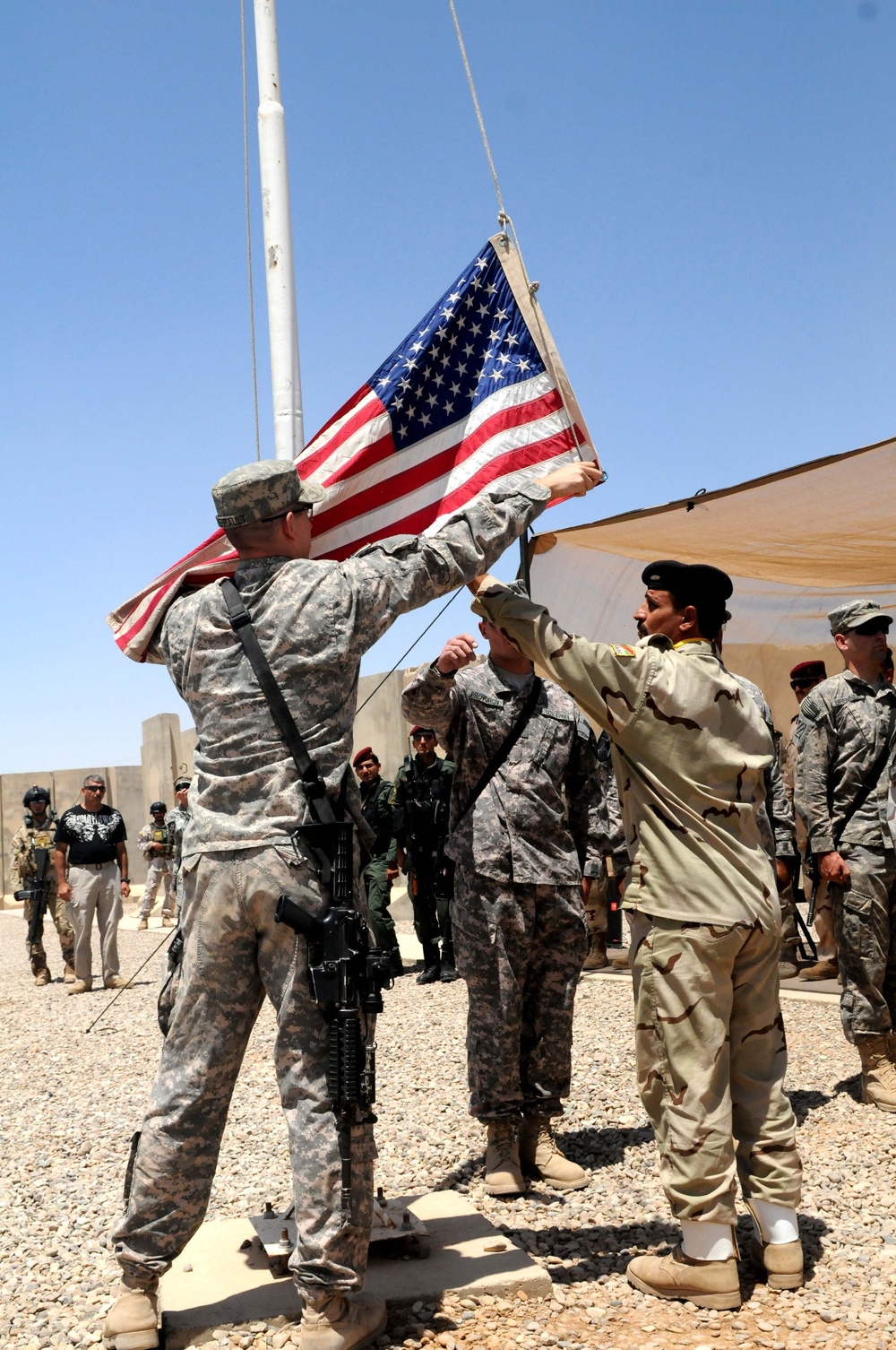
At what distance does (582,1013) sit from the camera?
25.6 ft

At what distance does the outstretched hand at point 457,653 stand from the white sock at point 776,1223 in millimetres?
1789

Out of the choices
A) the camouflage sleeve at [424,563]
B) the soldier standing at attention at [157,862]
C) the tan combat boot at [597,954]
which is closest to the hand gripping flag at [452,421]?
the camouflage sleeve at [424,563]

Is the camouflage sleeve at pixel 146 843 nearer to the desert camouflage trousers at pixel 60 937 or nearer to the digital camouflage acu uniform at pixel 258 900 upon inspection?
the desert camouflage trousers at pixel 60 937

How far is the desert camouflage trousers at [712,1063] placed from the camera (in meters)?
3.17

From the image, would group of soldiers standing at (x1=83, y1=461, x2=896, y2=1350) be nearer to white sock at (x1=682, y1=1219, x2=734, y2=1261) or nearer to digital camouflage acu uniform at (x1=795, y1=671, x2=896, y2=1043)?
white sock at (x1=682, y1=1219, x2=734, y2=1261)

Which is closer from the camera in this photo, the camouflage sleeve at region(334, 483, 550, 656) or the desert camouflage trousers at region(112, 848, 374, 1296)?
the desert camouflage trousers at region(112, 848, 374, 1296)

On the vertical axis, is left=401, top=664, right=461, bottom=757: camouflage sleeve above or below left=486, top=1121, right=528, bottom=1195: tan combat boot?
above

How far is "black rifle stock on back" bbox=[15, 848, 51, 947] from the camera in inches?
488

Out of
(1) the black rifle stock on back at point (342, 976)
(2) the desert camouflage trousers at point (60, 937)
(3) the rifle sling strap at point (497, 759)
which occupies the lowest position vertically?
(2) the desert camouflage trousers at point (60, 937)

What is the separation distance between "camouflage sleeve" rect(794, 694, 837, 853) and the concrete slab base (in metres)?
2.51

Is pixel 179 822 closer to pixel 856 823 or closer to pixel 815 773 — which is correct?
pixel 815 773

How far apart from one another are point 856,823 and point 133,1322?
372 cm

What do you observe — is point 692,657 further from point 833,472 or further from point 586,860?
point 833,472

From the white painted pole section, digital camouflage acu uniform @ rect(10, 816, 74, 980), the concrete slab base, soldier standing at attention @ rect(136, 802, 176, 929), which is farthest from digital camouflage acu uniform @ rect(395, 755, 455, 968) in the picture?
soldier standing at attention @ rect(136, 802, 176, 929)
